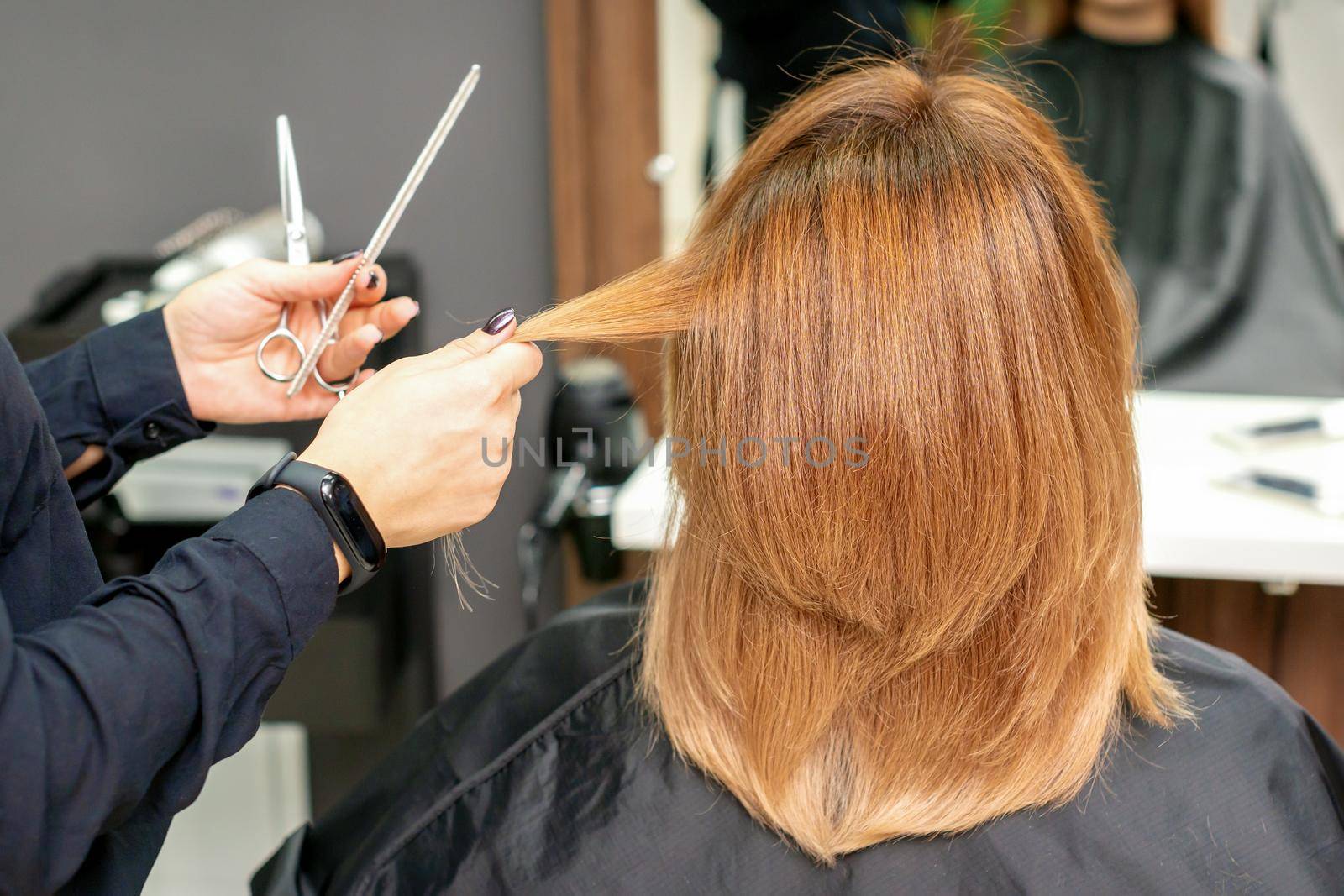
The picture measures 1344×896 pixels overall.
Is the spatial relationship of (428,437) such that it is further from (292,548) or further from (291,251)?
(291,251)

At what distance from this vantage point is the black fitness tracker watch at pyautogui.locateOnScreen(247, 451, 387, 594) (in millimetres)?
786

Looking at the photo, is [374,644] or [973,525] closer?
[973,525]

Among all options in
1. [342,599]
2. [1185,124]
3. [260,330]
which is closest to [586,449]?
[342,599]

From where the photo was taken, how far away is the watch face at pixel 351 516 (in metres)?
0.79

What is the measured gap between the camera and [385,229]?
981mm

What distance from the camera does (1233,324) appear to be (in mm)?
1794

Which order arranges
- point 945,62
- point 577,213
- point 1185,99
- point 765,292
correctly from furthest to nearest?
point 577,213 → point 1185,99 → point 945,62 → point 765,292

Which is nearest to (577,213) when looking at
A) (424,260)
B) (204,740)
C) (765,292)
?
(424,260)

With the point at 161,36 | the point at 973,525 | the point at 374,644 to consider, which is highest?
the point at 161,36

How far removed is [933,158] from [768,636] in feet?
1.42

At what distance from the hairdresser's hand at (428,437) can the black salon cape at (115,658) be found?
55 mm

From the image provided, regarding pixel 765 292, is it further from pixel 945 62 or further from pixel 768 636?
pixel 945 62

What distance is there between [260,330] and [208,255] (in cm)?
83

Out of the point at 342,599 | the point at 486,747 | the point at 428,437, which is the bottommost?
the point at 342,599
